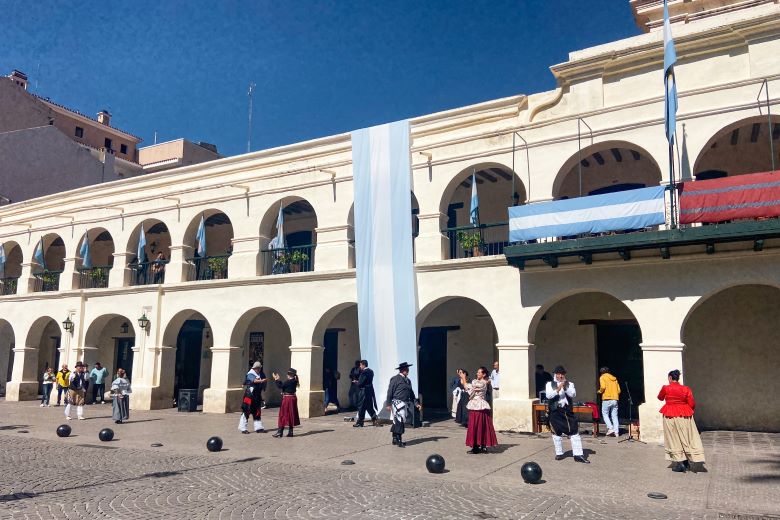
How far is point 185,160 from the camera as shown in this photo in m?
39.3

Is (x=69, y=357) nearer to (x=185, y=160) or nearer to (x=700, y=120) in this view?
(x=185, y=160)

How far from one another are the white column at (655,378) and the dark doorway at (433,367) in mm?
7220

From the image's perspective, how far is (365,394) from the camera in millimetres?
16469

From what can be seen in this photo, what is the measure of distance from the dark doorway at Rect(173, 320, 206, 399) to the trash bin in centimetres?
416

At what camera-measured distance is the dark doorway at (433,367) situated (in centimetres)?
2002

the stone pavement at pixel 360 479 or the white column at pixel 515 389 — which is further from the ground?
the white column at pixel 515 389

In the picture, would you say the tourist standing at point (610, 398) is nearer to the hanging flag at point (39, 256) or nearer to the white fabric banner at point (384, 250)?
the white fabric banner at point (384, 250)

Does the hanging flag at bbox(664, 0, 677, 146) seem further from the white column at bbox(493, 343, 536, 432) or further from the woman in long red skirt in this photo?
the woman in long red skirt

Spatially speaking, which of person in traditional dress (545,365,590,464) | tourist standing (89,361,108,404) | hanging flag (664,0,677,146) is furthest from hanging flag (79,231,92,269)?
hanging flag (664,0,677,146)

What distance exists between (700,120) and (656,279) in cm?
383

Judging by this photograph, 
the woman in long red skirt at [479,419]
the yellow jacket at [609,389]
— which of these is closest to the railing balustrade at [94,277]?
the woman in long red skirt at [479,419]

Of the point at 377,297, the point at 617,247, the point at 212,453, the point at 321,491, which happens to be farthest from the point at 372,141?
the point at 321,491

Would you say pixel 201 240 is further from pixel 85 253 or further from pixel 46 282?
pixel 46 282

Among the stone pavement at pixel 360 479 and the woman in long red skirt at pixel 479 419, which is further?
the woman in long red skirt at pixel 479 419
